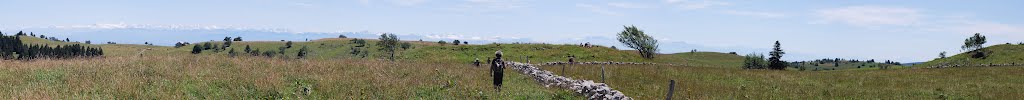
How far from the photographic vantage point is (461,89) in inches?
572

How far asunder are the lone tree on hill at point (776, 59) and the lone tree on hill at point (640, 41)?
22.7 metres

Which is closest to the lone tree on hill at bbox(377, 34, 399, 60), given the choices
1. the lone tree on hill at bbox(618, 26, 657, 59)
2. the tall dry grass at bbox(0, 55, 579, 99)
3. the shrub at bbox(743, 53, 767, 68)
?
the lone tree on hill at bbox(618, 26, 657, 59)

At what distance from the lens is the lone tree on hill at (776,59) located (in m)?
91.2

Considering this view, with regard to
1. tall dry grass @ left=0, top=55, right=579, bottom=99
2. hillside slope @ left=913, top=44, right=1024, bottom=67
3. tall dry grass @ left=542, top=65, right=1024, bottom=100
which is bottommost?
tall dry grass @ left=542, top=65, right=1024, bottom=100

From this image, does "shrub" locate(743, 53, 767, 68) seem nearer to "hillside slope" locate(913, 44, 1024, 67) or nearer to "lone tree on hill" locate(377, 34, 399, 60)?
"hillside slope" locate(913, 44, 1024, 67)

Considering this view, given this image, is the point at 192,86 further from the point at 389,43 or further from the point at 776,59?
the point at 776,59

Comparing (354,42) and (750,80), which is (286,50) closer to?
(354,42)

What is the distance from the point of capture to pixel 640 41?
7656 cm

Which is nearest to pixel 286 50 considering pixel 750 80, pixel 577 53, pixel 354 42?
pixel 354 42

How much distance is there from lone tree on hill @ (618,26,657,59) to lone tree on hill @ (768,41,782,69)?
22693 millimetres

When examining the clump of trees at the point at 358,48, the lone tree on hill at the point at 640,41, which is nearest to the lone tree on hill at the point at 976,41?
the lone tree on hill at the point at 640,41

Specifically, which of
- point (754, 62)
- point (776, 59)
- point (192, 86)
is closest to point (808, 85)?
point (192, 86)

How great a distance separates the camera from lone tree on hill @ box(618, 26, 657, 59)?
76.4 m

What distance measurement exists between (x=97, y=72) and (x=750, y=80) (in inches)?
1012
